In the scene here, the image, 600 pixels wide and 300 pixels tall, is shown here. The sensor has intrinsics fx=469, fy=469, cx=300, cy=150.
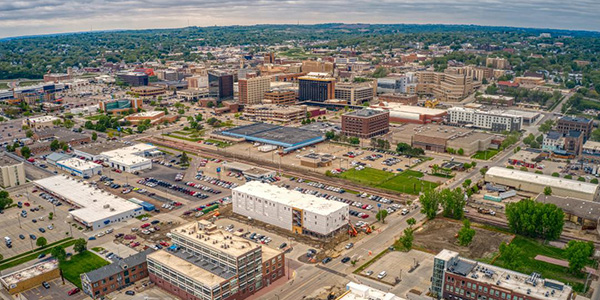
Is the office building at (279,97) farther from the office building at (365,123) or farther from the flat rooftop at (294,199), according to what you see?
the flat rooftop at (294,199)

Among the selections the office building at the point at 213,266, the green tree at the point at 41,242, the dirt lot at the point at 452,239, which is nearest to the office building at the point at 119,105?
the green tree at the point at 41,242

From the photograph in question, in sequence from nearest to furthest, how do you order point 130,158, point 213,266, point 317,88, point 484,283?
point 484,283
point 213,266
point 130,158
point 317,88

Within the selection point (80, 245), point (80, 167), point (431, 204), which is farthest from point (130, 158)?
point (431, 204)

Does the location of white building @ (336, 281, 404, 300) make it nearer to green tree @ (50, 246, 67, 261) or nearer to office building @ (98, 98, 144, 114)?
green tree @ (50, 246, 67, 261)

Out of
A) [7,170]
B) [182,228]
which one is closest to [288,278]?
[182,228]

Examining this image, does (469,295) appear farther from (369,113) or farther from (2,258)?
(369,113)

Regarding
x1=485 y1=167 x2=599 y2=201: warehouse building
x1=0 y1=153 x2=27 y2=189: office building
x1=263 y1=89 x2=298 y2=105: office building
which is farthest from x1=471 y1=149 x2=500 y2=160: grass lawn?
x1=0 y1=153 x2=27 y2=189: office building

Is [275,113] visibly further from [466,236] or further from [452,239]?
[466,236]
